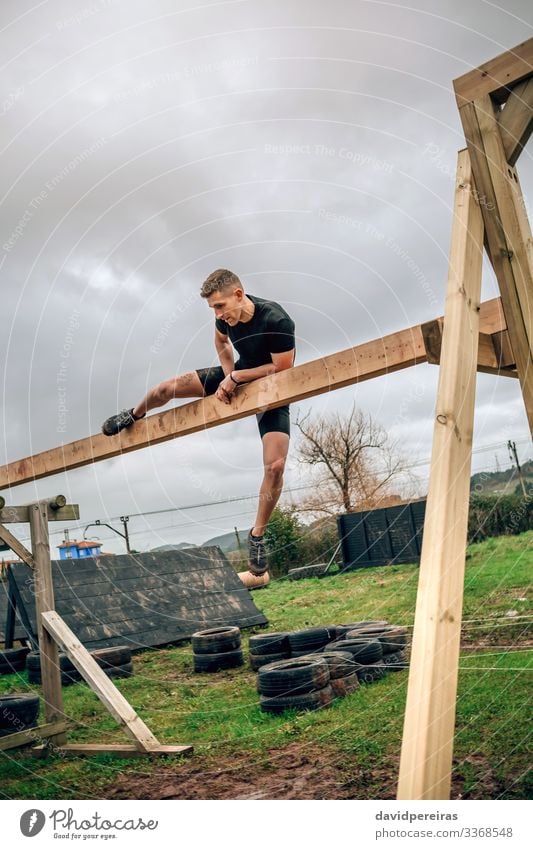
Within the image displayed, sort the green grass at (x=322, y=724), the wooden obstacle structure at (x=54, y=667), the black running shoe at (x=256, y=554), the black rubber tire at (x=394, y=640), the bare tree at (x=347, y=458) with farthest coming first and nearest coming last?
the black rubber tire at (x=394, y=640) → the bare tree at (x=347, y=458) → the wooden obstacle structure at (x=54, y=667) → the green grass at (x=322, y=724) → the black running shoe at (x=256, y=554)

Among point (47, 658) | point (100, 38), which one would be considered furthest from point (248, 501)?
point (100, 38)

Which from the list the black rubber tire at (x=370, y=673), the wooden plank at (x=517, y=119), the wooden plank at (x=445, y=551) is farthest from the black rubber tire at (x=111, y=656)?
the wooden plank at (x=517, y=119)

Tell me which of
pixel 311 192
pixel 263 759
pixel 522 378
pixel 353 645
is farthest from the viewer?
pixel 353 645

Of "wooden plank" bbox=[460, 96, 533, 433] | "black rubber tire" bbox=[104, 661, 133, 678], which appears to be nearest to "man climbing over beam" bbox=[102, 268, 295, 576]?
"wooden plank" bbox=[460, 96, 533, 433]

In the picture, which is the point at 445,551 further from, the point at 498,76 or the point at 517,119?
the point at 498,76

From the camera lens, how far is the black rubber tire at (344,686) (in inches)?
225

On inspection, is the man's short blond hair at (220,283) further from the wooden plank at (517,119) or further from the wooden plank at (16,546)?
the wooden plank at (16,546)

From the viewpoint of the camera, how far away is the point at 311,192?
5.31 meters

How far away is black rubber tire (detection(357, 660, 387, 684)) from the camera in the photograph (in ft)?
20.1

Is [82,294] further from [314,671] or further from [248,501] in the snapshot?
[314,671]

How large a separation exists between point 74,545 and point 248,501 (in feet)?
29.6

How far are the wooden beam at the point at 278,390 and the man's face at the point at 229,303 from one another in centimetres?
40

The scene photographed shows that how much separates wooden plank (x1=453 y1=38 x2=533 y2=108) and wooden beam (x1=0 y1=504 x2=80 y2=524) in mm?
4369
